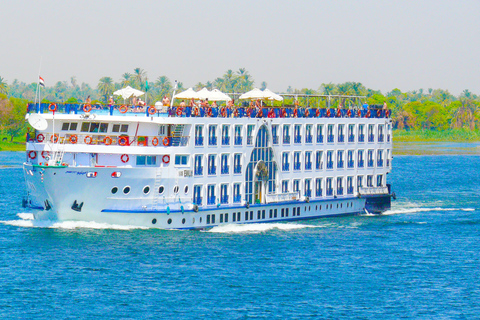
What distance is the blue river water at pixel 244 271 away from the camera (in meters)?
41.4

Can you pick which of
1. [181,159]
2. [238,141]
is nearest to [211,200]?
[181,159]

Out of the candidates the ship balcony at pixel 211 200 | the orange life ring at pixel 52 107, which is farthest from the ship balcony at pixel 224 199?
the orange life ring at pixel 52 107

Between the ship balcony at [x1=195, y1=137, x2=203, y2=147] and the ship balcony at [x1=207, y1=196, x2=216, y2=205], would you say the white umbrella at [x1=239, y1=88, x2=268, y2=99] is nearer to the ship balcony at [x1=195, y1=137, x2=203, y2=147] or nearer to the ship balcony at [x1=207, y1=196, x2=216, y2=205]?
the ship balcony at [x1=195, y1=137, x2=203, y2=147]

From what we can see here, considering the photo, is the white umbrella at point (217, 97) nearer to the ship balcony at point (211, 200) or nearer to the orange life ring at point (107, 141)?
the ship balcony at point (211, 200)

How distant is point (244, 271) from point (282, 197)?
611 inches

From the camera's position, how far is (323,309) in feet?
137

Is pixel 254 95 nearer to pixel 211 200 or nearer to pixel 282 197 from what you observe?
pixel 282 197

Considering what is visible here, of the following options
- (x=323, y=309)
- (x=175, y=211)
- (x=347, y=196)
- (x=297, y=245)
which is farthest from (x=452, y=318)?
(x=347, y=196)

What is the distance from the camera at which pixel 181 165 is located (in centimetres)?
5647

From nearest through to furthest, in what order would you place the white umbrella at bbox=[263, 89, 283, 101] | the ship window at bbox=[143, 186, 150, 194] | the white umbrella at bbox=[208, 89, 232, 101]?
the ship window at bbox=[143, 186, 150, 194]
the white umbrella at bbox=[208, 89, 232, 101]
the white umbrella at bbox=[263, 89, 283, 101]

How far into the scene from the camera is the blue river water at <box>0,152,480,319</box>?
4138 cm

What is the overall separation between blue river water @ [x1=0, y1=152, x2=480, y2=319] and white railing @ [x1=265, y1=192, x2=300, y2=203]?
2116mm

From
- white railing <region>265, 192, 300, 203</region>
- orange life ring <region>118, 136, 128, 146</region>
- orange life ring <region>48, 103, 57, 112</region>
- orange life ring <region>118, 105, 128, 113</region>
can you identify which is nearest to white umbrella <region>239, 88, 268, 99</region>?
white railing <region>265, 192, 300, 203</region>

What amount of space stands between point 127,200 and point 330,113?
21.0 metres
